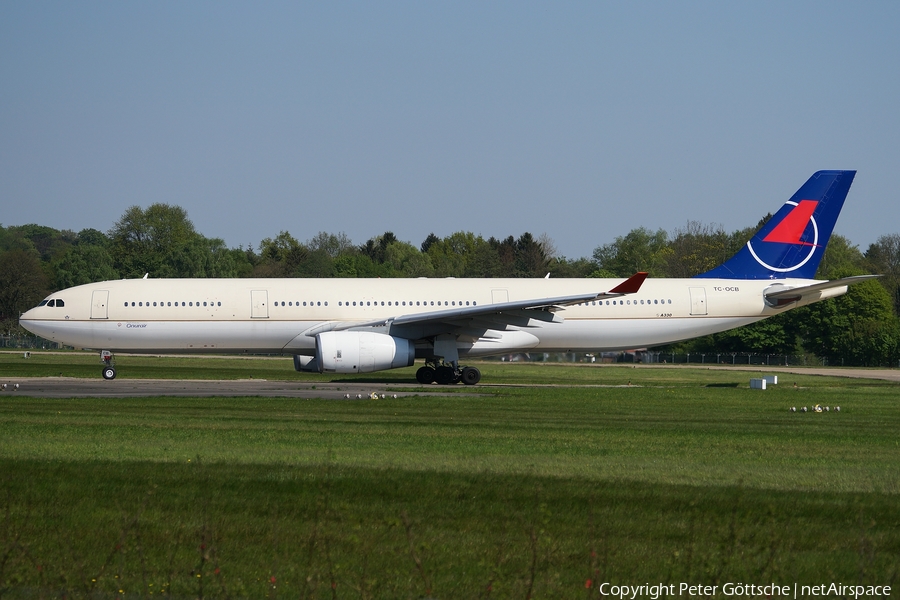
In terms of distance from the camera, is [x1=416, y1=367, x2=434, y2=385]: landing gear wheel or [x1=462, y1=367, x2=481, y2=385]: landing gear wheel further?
[x1=416, y1=367, x2=434, y2=385]: landing gear wheel

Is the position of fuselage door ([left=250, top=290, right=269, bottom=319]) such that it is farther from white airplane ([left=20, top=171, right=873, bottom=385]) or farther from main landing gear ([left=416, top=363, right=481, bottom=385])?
main landing gear ([left=416, top=363, right=481, bottom=385])

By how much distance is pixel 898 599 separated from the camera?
21.6 feet

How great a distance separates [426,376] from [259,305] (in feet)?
18.3

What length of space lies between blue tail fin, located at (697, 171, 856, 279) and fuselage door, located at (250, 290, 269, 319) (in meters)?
15.0

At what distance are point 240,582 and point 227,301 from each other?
24634 millimetres

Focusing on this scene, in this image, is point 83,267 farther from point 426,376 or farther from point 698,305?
point 698,305

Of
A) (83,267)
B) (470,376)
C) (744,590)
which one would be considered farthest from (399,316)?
(83,267)

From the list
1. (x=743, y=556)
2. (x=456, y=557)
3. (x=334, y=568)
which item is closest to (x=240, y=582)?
(x=334, y=568)

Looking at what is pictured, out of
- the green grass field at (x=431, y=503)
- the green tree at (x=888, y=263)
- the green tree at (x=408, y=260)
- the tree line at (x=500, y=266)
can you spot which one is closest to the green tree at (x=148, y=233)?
the tree line at (x=500, y=266)

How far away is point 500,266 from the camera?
394 feet

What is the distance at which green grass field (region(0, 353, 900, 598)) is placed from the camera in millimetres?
7184

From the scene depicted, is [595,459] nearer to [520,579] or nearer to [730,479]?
[730,479]

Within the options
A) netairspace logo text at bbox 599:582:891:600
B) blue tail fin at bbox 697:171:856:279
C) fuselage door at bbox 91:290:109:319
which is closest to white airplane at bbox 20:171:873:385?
fuselage door at bbox 91:290:109:319

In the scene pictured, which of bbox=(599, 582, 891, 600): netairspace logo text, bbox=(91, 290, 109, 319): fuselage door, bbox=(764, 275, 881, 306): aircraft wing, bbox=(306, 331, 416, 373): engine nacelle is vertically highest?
bbox=(91, 290, 109, 319): fuselage door
